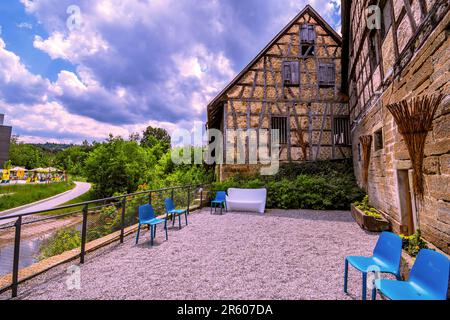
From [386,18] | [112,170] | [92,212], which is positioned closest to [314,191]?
[386,18]

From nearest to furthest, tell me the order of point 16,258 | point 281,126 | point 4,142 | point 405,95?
1. point 16,258
2. point 405,95
3. point 4,142
4. point 281,126

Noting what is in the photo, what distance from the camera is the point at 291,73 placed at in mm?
10672

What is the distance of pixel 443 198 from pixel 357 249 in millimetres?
1673

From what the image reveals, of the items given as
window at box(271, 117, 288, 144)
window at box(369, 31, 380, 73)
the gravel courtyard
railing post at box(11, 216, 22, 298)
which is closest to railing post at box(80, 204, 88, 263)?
the gravel courtyard

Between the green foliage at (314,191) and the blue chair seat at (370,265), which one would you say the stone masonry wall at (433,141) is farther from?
the green foliage at (314,191)

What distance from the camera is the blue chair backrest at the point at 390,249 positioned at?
6.96ft

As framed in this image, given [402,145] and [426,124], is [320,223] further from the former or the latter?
[426,124]

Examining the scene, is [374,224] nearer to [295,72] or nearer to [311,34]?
[295,72]

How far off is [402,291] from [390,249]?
1.91 ft

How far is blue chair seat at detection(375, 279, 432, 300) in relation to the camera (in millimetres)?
1636

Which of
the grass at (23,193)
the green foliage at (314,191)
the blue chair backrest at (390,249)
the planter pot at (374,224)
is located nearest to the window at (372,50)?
the planter pot at (374,224)

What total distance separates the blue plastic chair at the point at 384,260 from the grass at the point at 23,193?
76.4 ft

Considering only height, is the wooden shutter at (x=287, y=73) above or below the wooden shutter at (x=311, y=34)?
below
